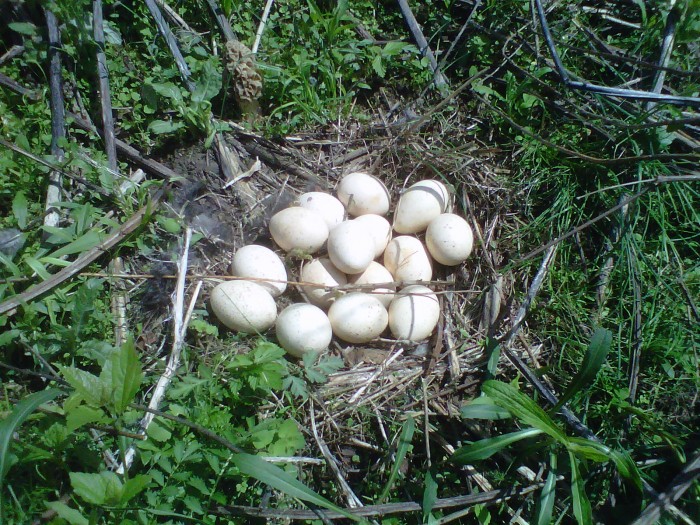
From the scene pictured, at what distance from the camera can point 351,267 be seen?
211 cm

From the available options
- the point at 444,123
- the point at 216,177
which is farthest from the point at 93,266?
the point at 444,123

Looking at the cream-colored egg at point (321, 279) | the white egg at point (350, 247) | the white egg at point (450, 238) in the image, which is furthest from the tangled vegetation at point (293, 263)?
the white egg at point (350, 247)

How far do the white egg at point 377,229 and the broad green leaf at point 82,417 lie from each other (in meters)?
1.19

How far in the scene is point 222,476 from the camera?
1612 mm

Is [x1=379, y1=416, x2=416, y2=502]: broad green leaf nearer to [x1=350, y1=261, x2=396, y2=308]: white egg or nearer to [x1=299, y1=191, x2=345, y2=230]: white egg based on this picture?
[x1=350, y1=261, x2=396, y2=308]: white egg

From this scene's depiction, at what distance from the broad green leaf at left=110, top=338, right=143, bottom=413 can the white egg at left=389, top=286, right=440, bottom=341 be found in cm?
102

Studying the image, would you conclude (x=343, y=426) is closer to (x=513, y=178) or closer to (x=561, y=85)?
(x=513, y=178)

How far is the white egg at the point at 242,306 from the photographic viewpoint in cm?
199

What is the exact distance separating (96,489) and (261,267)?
3.18 feet

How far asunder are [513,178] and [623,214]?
472mm

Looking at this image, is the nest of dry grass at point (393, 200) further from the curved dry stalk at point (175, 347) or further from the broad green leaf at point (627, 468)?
the broad green leaf at point (627, 468)

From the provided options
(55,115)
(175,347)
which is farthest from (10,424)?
(55,115)

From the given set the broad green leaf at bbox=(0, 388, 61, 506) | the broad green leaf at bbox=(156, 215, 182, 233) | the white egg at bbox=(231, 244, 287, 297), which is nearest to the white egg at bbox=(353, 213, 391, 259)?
the white egg at bbox=(231, 244, 287, 297)

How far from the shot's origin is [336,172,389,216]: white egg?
7.57ft
